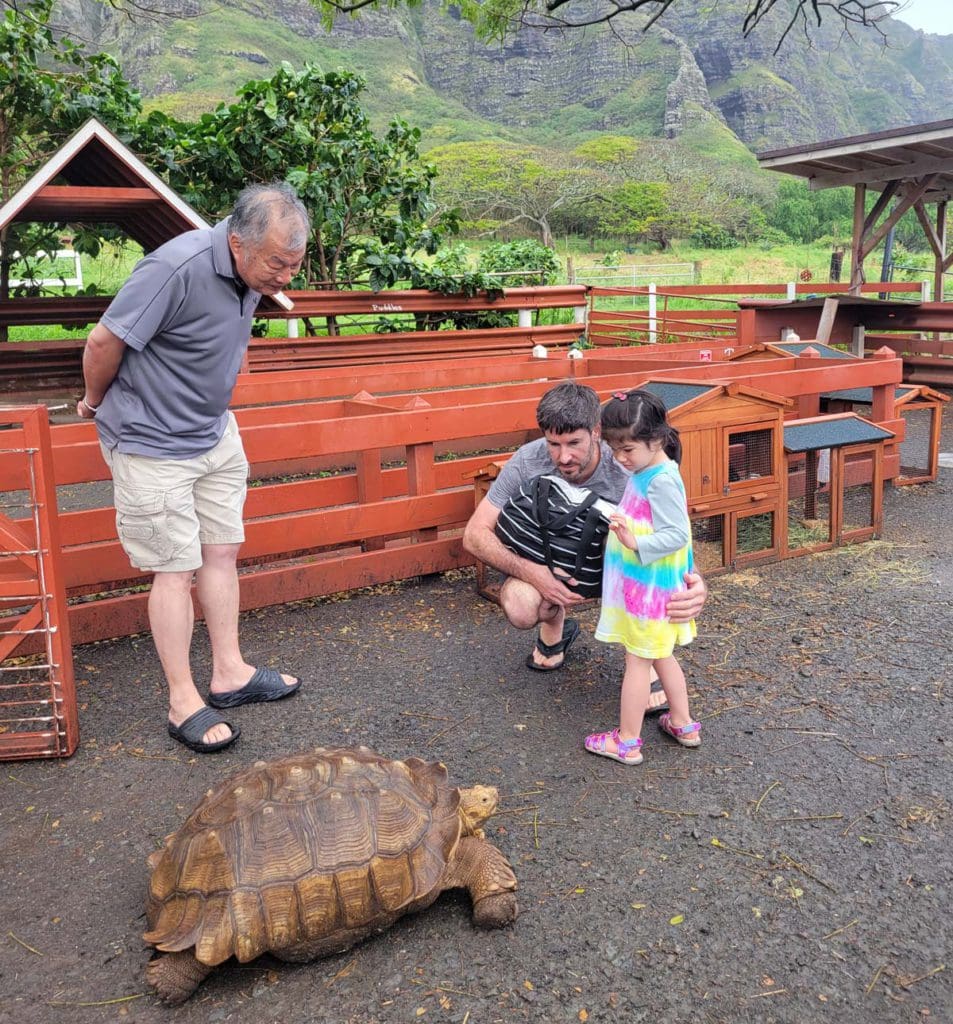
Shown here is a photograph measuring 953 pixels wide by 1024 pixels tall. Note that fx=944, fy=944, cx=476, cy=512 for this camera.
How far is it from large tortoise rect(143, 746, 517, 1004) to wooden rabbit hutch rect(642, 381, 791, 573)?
313 centimetres

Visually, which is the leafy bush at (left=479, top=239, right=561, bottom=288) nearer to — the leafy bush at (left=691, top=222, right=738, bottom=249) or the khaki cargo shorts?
the khaki cargo shorts

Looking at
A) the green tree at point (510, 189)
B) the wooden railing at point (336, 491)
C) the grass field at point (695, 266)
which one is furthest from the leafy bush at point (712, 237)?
the wooden railing at point (336, 491)

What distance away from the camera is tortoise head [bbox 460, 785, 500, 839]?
284 centimetres

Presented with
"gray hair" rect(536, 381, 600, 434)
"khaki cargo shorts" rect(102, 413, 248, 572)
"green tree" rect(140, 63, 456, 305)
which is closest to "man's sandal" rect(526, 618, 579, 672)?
"gray hair" rect(536, 381, 600, 434)

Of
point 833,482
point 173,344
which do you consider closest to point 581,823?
point 173,344

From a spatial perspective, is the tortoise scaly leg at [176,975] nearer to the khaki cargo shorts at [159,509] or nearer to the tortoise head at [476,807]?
the tortoise head at [476,807]

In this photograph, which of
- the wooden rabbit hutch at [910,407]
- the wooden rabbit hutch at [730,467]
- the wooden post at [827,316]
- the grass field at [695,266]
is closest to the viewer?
the wooden rabbit hutch at [730,467]

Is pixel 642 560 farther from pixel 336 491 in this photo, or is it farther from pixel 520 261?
pixel 520 261

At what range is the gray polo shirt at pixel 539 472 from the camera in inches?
161

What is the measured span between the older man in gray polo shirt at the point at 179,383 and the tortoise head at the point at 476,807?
1229 mm

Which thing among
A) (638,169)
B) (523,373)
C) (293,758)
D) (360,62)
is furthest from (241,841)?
(360,62)

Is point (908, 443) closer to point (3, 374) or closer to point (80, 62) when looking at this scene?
point (3, 374)

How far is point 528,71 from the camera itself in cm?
11750

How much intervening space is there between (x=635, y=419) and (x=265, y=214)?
5.05 ft
